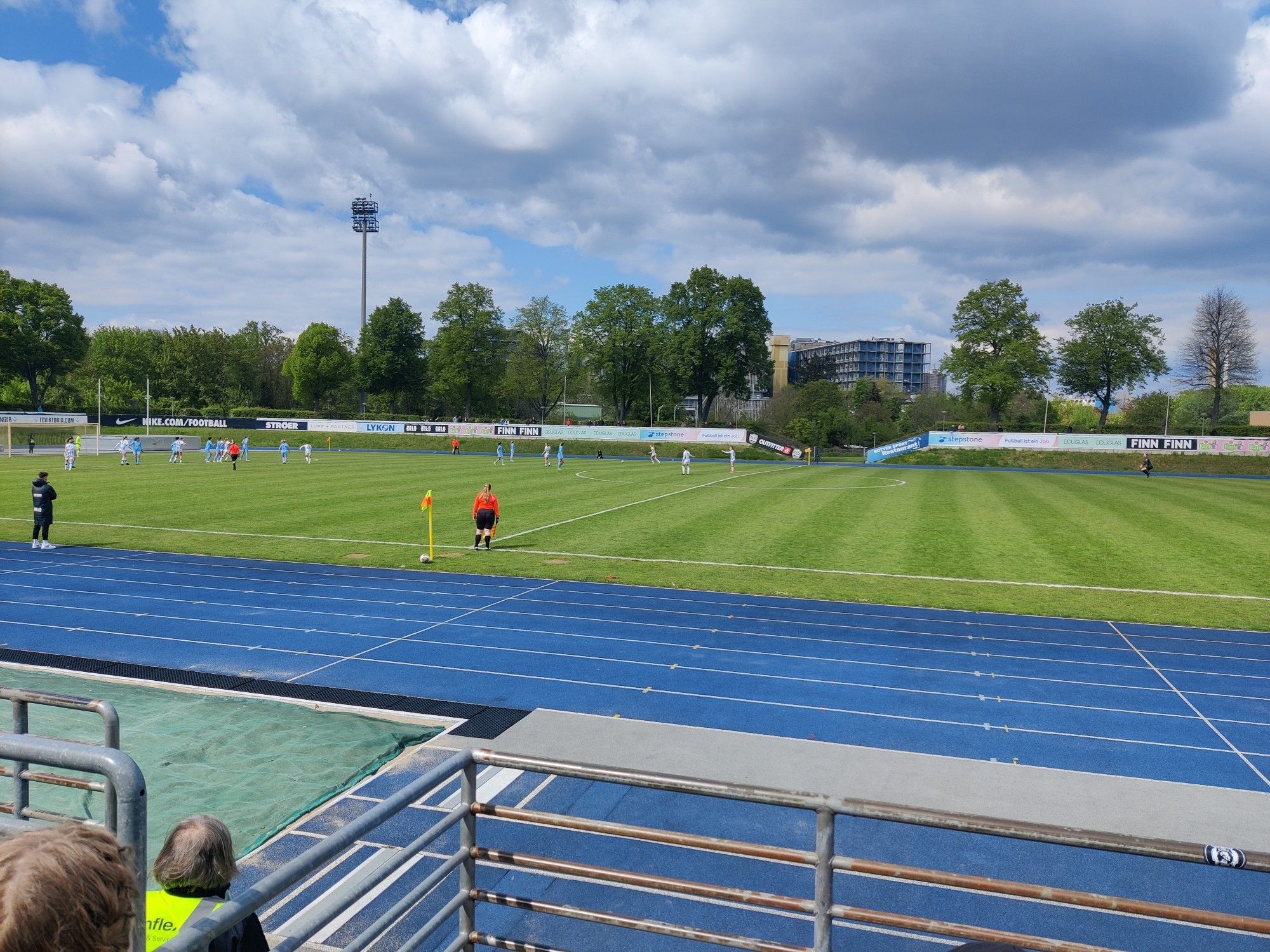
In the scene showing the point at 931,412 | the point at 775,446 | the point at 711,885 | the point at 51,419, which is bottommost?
the point at 711,885

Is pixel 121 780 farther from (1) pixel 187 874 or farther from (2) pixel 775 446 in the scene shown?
(2) pixel 775 446

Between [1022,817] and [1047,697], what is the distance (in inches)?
154

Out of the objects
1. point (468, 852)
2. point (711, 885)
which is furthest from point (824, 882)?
point (468, 852)

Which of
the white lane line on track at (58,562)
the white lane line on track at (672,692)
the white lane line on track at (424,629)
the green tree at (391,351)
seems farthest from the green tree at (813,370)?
the white lane line on track at (672,692)

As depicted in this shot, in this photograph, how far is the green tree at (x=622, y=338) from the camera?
88.1 meters

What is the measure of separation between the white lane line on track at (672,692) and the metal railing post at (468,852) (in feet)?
22.3

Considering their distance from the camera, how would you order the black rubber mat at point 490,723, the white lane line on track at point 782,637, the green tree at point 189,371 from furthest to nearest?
the green tree at point 189,371
the white lane line on track at point 782,637
the black rubber mat at point 490,723

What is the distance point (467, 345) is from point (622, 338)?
751 inches

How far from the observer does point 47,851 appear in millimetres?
1597

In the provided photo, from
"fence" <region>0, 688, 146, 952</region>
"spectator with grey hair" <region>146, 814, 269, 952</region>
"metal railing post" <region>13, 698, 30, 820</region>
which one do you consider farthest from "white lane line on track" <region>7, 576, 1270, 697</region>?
"fence" <region>0, 688, 146, 952</region>

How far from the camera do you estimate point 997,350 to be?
76.9m

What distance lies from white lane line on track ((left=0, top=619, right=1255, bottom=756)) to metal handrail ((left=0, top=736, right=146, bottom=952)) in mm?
8764

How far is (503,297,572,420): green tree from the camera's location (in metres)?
100

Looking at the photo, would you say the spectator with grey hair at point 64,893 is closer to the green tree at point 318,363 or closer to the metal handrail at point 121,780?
the metal handrail at point 121,780
